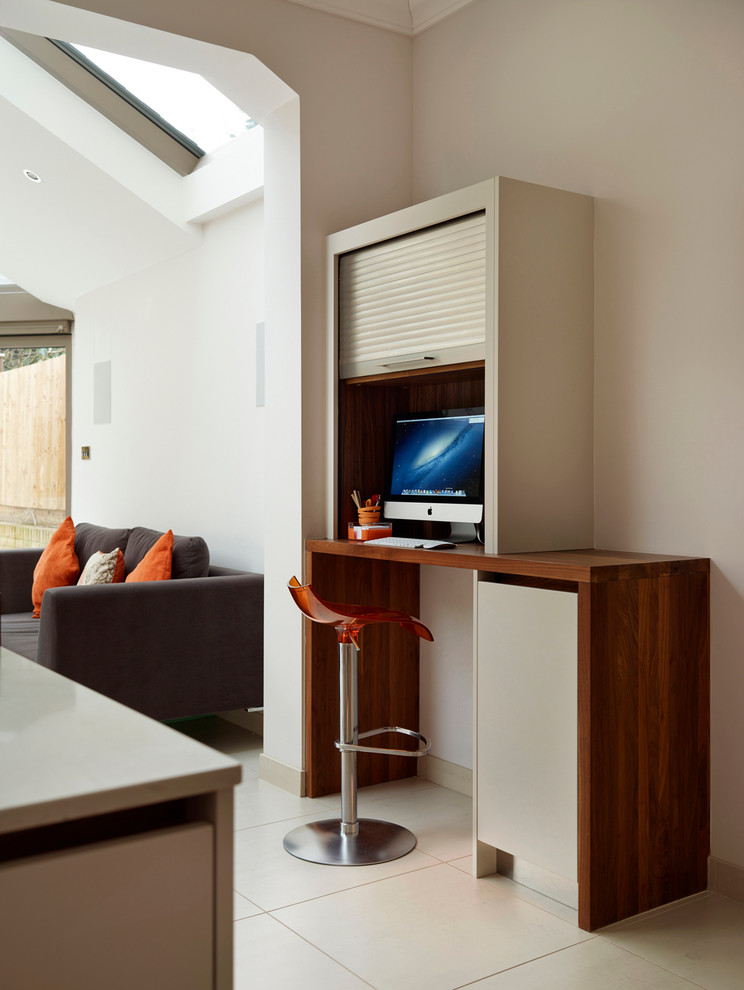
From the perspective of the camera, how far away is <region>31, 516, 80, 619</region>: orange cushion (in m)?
4.93

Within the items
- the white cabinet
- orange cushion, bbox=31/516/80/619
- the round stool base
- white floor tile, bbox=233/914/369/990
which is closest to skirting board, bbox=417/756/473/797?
the round stool base

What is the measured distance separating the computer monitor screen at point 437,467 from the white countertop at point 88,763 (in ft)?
6.53

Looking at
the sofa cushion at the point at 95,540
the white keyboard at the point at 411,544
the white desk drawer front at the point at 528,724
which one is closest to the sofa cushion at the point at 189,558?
the sofa cushion at the point at 95,540

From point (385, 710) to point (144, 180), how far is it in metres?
3.09

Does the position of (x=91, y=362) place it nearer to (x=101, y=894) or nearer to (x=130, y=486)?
(x=130, y=486)

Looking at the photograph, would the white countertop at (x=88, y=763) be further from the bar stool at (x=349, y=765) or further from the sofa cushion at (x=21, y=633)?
→ the sofa cushion at (x=21, y=633)

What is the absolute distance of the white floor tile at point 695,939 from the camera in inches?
82.0

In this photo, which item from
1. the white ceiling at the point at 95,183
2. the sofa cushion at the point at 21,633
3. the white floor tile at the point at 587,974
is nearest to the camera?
the white floor tile at the point at 587,974

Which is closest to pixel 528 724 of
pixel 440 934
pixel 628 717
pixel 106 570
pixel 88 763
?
pixel 628 717

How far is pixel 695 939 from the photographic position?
88.3 inches

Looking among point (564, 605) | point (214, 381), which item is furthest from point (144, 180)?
point (564, 605)

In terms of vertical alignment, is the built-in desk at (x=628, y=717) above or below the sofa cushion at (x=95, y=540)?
below

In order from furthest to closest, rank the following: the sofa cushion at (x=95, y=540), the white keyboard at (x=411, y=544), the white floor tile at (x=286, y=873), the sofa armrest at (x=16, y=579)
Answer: the sofa armrest at (x=16, y=579) < the sofa cushion at (x=95, y=540) < the white keyboard at (x=411, y=544) < the white floor tile at (x=286, y=873)

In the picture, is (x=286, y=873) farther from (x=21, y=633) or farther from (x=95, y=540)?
(x=95, y=540)
